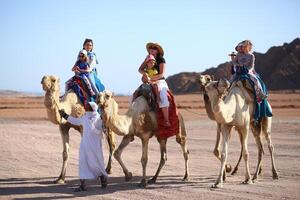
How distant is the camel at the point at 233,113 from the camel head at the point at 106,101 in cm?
193

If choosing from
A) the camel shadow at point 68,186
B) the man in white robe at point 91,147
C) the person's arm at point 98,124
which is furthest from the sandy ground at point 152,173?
the person's arm at point 98,124

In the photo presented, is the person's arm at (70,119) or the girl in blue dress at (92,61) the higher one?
the girl in blue dress at (92,61)

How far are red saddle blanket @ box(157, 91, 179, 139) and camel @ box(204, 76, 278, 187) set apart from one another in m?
1.26

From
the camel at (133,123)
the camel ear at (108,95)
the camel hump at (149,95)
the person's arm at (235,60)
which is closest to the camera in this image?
the camel ear at (108,95)

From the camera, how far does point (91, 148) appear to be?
9883mm

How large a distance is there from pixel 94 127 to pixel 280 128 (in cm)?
1588

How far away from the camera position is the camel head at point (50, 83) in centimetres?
1043

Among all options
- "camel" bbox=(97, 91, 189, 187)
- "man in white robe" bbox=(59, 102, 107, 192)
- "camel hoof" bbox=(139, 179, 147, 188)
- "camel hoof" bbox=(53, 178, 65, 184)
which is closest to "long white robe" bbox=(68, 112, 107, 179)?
"man in white robe" bbox=(59, 102, 107, 192)

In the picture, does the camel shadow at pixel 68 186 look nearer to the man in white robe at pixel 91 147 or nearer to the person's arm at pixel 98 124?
the man in white robe at pixel 91 147

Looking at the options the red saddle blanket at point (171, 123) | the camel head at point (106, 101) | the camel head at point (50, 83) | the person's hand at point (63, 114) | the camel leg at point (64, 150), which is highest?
the camel head at point (50, 83)

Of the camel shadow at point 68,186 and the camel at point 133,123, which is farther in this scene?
the camel shadow at point 68,186

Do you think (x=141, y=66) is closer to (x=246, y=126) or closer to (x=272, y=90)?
(x=246, y=126)

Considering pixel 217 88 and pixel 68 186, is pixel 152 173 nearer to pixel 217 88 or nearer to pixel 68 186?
pixel 68 186

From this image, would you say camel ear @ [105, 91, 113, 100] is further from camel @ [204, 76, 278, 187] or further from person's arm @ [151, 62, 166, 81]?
person's arm @ [151, 62, 166, 81]
